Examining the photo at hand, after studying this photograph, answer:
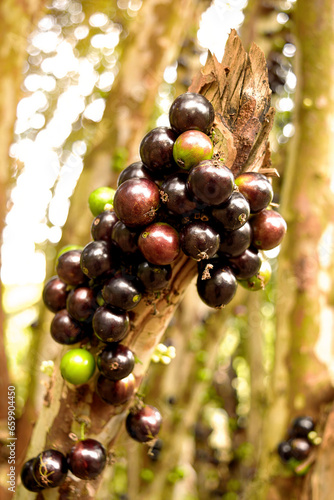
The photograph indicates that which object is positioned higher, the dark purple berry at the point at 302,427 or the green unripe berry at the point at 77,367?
the green unripe berry at the point at 77,367

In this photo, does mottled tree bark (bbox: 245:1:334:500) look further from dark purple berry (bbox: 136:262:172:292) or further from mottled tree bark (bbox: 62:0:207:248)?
dark purple berry (bbox: 136:262:172:292)

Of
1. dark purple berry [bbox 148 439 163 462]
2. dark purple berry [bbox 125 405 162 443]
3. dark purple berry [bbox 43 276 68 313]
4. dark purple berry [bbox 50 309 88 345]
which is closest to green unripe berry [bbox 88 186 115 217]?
dark purple berry [bbox 43 276 68 313]

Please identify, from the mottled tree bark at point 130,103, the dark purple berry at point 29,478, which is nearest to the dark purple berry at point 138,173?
the dark purple berry at point 29,478

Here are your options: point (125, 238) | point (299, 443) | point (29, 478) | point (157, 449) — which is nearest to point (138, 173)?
point (125, 238)

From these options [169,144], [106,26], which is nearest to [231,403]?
[106,26]

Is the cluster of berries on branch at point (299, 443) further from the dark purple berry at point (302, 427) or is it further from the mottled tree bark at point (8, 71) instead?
the mottled tree bark at point (8, 71)

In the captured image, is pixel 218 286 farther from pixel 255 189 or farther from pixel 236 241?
pixel 255 189
